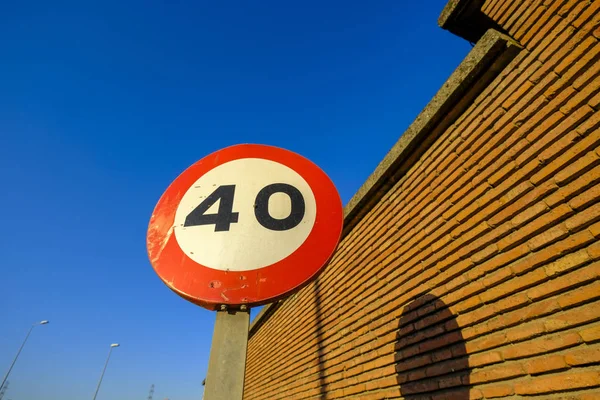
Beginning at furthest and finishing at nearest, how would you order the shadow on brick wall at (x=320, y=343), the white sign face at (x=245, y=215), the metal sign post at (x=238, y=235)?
the shadow on brick wall at (x=320, y=343), the white sign face at (x=245, y=215), the metal sign post at (x=238, y=235)

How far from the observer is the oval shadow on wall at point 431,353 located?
2.14m

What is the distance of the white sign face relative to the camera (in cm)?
134

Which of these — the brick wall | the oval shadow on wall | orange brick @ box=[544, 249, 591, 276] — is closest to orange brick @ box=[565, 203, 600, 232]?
the brick wall

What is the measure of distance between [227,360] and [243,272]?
0.34 m

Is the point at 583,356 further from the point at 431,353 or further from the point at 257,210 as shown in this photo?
the point at 257,210

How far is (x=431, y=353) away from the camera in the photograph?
7.75ft

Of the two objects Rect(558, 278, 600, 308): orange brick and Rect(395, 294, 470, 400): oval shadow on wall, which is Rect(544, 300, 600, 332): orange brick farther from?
Rect(395, 294, 470, 400): oval shadow on wall

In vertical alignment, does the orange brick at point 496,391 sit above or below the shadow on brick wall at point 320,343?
below

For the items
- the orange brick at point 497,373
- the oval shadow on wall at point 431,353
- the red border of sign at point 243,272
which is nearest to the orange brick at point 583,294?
the orange brick at point 497,373

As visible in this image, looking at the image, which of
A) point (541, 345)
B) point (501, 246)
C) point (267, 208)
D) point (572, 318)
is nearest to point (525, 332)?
point (541, 345)

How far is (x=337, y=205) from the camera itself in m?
1.60

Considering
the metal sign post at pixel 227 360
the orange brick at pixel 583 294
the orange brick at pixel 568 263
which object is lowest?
the metal sign post at pixel 227 360

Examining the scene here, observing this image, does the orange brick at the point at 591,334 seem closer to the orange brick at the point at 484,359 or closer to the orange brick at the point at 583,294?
the orange brick at the point at 583,294

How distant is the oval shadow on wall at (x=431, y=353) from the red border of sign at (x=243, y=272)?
4.72 feet
